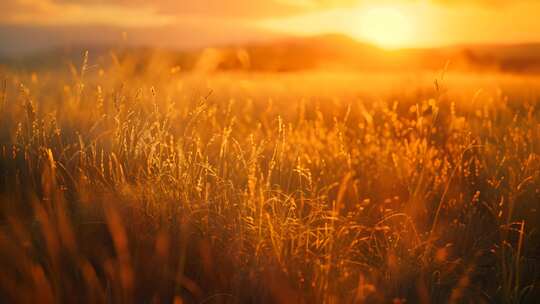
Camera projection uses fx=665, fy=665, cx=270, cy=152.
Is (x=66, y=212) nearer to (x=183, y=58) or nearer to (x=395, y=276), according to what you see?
(x=395, y=276)

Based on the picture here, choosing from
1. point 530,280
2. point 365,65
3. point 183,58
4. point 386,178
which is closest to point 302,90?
point 183,58

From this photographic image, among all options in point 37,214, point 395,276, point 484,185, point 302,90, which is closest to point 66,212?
point 37,214

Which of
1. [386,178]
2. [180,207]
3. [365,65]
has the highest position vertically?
[180,207]

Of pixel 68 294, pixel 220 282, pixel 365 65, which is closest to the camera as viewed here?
pixel 68 294

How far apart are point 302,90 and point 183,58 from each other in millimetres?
2357

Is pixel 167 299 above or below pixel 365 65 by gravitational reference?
above

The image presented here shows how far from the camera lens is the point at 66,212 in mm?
3051

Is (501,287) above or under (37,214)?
under

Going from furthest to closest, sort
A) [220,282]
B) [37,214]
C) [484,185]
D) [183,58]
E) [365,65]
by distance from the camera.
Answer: [365,65]
[183,58]
[484,185]
[37,214]
[220,282]

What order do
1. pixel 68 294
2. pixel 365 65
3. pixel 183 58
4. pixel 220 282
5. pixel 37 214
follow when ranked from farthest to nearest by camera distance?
pixel 365 65 → pixel 183 58 → pixel 37 214 → pixel 220 282 → pixel 68 294

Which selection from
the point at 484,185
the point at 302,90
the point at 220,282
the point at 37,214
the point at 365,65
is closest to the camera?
the point at 220,282

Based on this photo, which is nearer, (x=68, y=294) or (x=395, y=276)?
(x=68, y=294)

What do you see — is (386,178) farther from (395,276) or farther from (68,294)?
(68,294)

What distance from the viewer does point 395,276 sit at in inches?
113
